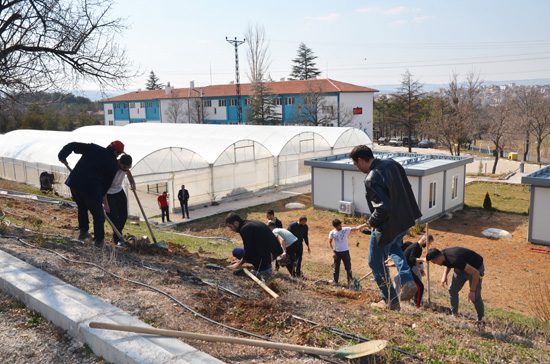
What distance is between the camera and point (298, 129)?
32.2m

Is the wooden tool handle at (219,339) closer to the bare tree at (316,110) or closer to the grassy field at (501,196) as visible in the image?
the grassy field at (501,196)

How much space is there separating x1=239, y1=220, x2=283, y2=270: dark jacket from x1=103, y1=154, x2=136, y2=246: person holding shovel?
231cm

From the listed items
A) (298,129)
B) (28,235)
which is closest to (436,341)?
(28,235)

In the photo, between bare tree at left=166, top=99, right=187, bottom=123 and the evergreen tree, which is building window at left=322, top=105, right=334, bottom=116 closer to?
the evergreen tree

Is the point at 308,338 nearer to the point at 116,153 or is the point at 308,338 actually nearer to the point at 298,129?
the point at 116,153

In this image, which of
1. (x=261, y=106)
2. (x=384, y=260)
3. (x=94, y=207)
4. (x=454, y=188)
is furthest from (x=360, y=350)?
(x=261, y=106)

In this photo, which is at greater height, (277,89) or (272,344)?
(277,89)

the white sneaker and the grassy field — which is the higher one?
the white sneaker

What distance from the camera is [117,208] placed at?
27.9 feet

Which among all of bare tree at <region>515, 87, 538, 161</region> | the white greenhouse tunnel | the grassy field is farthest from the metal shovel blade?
bare tree at <region>515, 87, 538, 161</region>

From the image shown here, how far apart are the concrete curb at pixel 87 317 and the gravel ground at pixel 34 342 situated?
6 cm

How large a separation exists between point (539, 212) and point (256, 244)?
13097 millimetres

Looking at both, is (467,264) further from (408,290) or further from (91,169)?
(91,169)

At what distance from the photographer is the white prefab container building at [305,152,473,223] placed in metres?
19.1
